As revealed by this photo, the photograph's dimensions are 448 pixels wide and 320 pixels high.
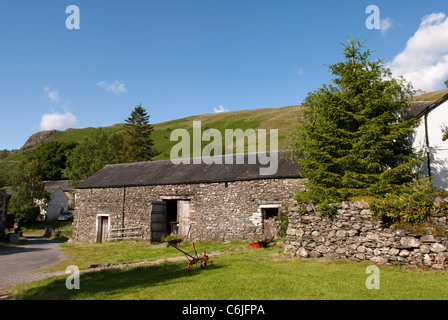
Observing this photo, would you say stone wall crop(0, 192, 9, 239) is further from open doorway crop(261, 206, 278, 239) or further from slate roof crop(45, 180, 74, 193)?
slate roof crop(45, 180, 74, 193)

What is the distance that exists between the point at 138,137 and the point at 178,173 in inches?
1024

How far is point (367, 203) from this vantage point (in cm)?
923

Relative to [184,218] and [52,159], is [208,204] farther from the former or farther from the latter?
[52,159]

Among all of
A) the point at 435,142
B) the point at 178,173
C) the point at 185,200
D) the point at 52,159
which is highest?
the point at 52,159

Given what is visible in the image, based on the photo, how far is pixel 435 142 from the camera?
13.2 meters

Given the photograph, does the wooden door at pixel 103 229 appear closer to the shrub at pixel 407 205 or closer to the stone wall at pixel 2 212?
the stone wall at pixel 2 212

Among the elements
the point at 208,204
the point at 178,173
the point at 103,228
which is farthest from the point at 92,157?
the point at 208,204

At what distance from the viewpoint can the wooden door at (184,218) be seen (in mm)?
18745

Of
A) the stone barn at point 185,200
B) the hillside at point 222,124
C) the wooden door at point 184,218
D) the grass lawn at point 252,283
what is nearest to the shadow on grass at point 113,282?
the grass lawn at point 252,283

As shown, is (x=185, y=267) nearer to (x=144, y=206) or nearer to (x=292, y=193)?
(x=292, y=193)

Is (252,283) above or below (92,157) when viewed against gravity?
below

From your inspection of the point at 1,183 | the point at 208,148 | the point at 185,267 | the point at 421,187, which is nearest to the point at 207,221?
the point at 185,267

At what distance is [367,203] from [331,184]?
63.1 inches

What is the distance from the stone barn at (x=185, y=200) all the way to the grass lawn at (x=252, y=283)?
233 inches
